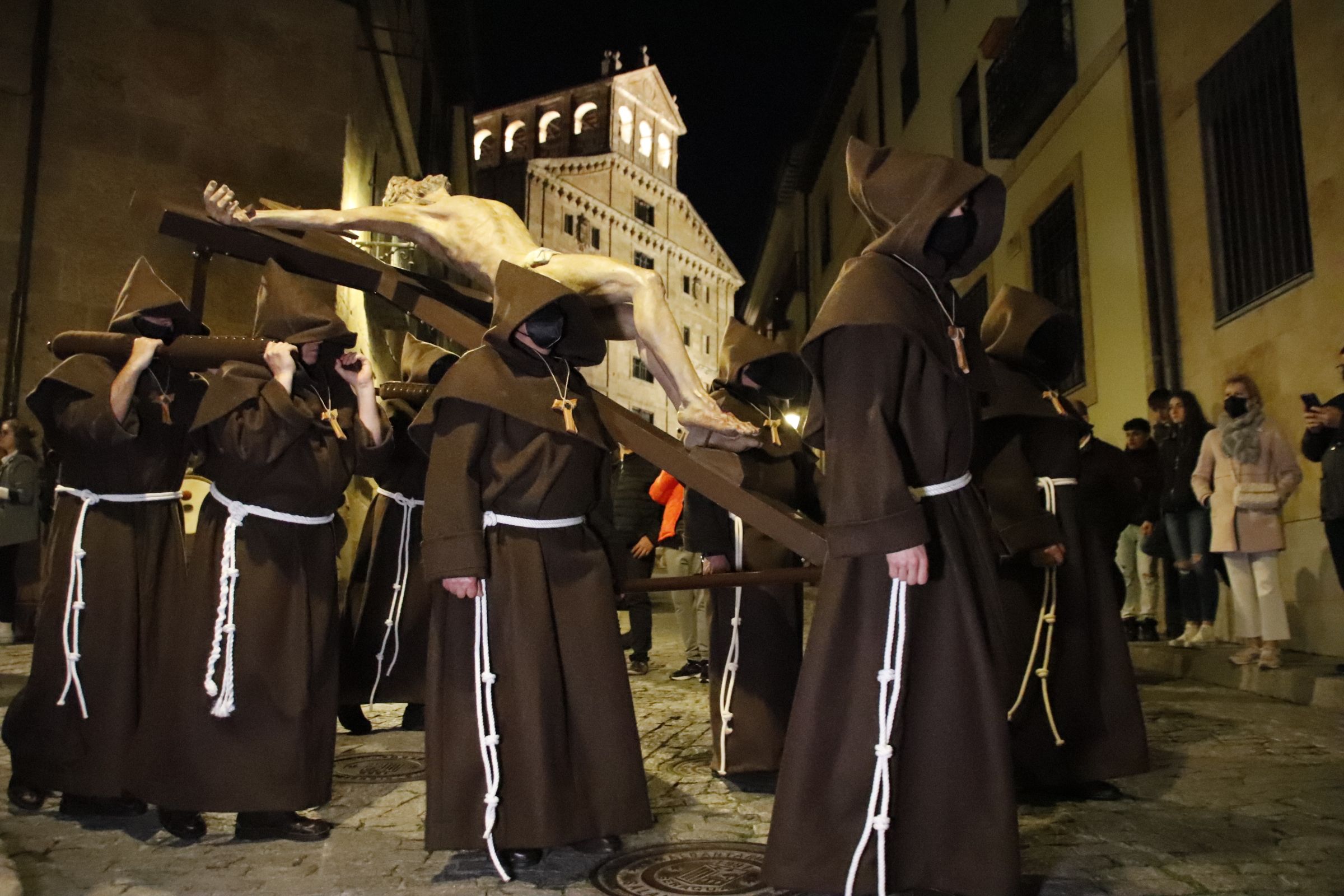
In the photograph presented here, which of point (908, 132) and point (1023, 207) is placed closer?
point (1023, 207)

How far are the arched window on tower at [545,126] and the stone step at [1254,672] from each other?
47134 millimetres

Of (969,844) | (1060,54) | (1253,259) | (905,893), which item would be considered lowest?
(905,893)

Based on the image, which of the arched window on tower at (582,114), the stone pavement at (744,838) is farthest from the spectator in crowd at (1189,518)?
the arched window on tower at (582,114)

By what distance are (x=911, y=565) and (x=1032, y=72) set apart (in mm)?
11444

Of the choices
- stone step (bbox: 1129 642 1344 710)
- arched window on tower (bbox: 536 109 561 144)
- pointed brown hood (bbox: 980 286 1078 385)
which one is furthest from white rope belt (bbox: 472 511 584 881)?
arched window on tower (bbox: 536 109 561 144)

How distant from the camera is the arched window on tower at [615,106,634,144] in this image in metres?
50.7

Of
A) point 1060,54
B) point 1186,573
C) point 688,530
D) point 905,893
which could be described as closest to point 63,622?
point 688,530

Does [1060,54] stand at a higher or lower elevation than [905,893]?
higher

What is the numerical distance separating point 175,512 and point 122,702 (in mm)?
853

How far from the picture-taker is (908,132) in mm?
19000

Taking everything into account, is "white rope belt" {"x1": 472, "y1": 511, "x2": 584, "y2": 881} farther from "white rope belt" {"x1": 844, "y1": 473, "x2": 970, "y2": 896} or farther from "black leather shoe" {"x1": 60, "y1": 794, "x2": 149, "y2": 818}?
"black leather shoe" {"x1": 60, "y1": 794, "x2": 149, "y2": 818}

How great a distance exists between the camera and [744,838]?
408 cm

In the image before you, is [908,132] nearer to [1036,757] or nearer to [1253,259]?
[1253,259]

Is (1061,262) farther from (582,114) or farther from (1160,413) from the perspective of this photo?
(582,114)
